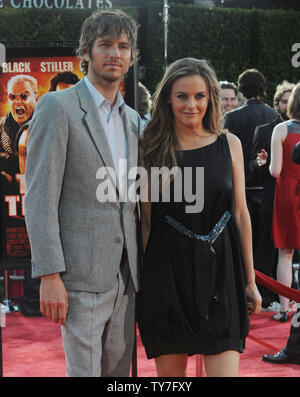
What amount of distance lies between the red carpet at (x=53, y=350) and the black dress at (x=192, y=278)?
1.42 m

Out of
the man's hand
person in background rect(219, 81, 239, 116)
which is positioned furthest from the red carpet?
person in background rect(219, 81, 239, 116)

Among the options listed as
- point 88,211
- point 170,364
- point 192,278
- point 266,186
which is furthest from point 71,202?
point 266,186

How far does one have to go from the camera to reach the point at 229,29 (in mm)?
11039

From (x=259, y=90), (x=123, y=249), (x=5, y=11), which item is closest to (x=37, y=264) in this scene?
(x=123, y=249)

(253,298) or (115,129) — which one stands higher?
(115,129)

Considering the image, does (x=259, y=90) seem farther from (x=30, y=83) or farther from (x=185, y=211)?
(x=185, y=211)

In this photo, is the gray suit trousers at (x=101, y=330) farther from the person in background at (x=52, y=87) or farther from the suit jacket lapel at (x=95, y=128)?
the person in background at (x=52, y=87)

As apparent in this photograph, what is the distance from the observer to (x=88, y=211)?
2.26m

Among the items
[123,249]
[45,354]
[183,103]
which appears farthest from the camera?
[45,354]

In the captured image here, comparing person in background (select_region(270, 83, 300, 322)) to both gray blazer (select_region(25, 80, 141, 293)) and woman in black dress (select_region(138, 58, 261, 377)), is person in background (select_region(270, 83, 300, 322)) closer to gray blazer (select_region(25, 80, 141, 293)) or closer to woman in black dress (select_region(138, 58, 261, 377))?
woman in black dress (select_region(138, 58, 261, 377))

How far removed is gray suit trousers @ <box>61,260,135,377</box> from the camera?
2.26m

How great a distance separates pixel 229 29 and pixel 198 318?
928 cm

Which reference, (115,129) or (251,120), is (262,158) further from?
(115,129)

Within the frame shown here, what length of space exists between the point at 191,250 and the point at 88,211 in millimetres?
470
